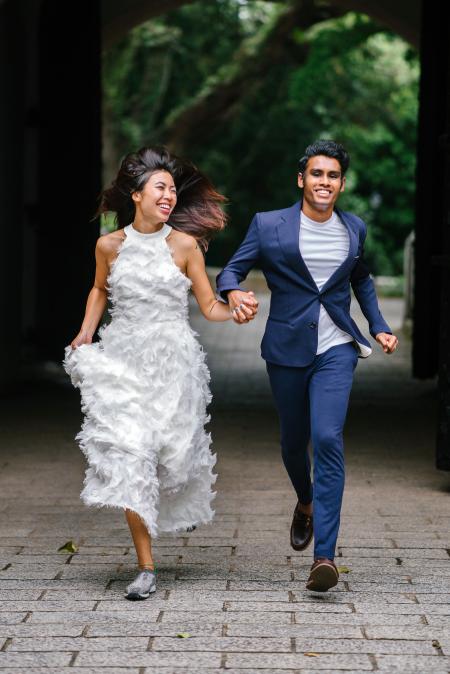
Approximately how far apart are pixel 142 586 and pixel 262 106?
93.7 ft

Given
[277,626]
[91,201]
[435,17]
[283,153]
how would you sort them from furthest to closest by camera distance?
[283,153], [91,201], [435,17], [277,626]

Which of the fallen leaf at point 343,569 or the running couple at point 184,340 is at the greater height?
the running couple at point 184,340

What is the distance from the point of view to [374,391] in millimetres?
12703

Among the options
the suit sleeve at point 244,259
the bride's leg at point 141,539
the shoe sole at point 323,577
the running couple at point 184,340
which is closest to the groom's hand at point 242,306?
the running couple at point 184,340

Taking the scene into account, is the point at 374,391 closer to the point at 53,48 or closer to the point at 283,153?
the point at 53,48

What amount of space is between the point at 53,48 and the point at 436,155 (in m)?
4.00

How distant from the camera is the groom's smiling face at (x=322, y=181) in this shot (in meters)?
5.52

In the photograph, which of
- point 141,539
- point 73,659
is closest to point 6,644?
point 73,659

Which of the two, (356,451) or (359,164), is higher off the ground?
(359,164)

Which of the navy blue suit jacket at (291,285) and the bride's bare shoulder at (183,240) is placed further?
the bride's bare shoulder at (183,240)

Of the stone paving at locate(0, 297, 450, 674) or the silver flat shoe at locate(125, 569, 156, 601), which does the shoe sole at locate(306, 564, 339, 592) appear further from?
the silver flat shoe at locate(125, 569, 156, 601)

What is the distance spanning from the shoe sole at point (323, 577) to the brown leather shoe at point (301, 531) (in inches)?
28.5

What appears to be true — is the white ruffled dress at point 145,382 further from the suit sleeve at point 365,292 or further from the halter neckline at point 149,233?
the suit sleeve at point 365,292

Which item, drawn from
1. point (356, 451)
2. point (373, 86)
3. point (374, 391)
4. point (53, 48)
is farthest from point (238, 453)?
point (373, 86)
